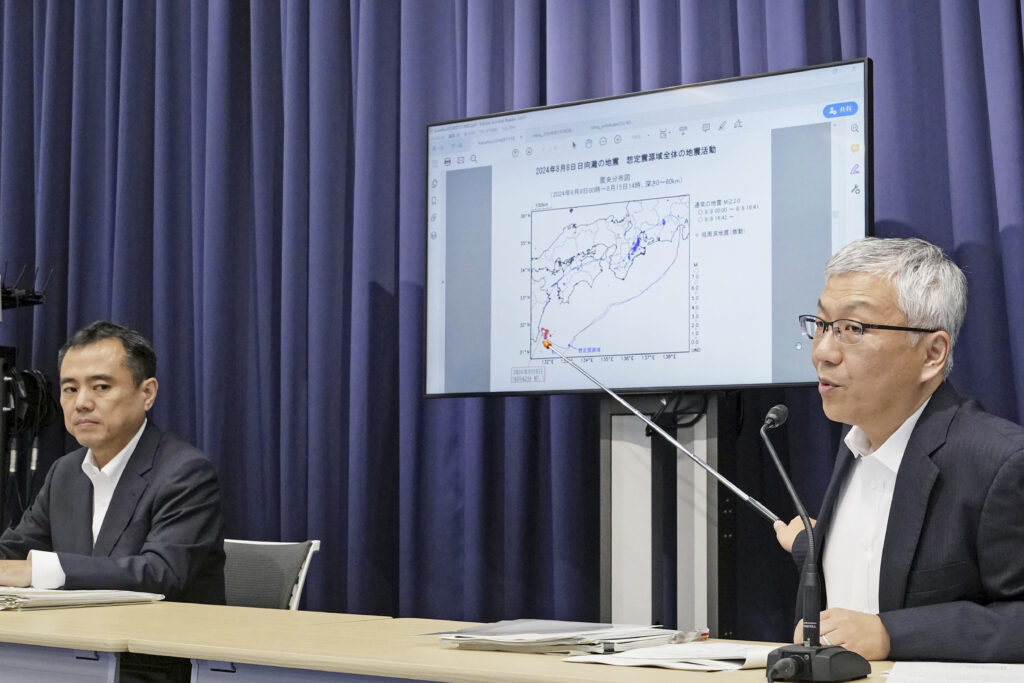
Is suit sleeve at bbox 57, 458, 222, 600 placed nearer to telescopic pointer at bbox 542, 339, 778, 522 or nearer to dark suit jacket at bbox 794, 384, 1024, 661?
telescopic pointer at bbox 542, 339, 778, 522

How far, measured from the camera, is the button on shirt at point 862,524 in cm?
197

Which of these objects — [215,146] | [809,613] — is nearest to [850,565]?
[809,613]

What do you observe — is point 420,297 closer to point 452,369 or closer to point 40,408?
point 452,369

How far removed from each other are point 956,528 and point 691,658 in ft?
1.75

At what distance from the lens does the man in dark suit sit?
8.63ft

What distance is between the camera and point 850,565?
2008 mm

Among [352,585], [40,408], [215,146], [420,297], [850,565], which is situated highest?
[215,146]

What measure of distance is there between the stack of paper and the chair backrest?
3.54ft

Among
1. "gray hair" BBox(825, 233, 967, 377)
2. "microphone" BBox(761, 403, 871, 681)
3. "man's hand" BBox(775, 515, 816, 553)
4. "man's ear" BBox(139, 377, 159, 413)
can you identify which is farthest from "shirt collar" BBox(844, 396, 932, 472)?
"man's ear" BBox(139, 377, 159, 413)

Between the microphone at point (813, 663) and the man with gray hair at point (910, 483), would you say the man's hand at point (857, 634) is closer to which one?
the man with gray hair at point (910, 483)

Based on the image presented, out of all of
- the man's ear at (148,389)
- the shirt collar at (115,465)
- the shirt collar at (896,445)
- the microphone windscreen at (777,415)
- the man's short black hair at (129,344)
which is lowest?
the shirt collar at (115,465)

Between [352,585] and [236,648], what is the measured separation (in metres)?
1.70

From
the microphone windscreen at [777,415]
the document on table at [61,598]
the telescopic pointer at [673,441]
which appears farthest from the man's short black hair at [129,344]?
→ the microphone windscreen at [777,415]

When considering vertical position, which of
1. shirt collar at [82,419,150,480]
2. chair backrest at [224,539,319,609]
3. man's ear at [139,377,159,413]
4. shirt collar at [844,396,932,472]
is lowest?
chair backrest at [224,539,319,609]
